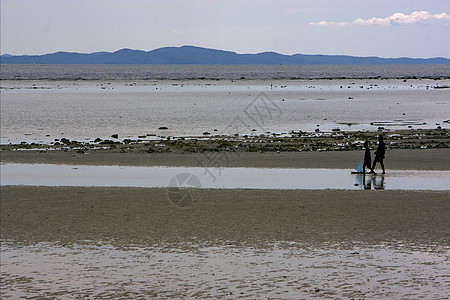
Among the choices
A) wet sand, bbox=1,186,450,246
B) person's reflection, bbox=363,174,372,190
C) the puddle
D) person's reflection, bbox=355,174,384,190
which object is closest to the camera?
wet sand, bbox=1,186,450,246

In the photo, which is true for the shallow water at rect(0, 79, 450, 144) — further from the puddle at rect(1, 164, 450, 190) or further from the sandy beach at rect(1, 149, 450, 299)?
the sandy beach at rect(1, 149, 450, 299)

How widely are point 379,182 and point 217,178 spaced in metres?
6.26

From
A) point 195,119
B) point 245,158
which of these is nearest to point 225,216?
point 245,158

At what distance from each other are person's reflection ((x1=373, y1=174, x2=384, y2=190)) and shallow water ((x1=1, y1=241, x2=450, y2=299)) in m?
7.49

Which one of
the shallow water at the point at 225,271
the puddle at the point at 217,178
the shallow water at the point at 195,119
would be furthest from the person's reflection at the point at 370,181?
the shallow water at the point at 195,119

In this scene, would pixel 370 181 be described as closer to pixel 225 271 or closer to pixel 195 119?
pixel 225 271

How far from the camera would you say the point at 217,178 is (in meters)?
24.1

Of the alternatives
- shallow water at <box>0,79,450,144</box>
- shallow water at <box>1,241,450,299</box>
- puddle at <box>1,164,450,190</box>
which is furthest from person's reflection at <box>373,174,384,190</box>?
shallow water at <box>0,79,450,144</box>

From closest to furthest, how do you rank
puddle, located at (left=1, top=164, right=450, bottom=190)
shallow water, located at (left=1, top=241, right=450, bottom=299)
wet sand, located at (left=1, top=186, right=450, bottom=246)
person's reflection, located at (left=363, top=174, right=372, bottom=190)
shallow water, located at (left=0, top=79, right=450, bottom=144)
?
shallow water, located at (left=1, top=241, right=450, bottom=299) < wet sand, located at (left=1, top=186, right=450, bottom=246) < person's reflection, located at (left=363, top=174, right=372, bottom=190) < puddle, located at (left=1, top=164, right=450, bottom=190) < shallow water, located at (left=0, top=79, right=450, bottom=144)

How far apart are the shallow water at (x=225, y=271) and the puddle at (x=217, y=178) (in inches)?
314

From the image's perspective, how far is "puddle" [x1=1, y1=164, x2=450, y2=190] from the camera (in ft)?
72.2

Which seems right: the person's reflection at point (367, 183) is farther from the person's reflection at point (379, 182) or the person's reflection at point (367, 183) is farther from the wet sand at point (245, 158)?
the wet sand at point (245, 158)

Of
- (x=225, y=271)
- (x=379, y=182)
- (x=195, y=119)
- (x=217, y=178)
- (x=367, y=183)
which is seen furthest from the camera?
(x=195, y=119)

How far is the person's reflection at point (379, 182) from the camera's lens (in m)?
21.3
